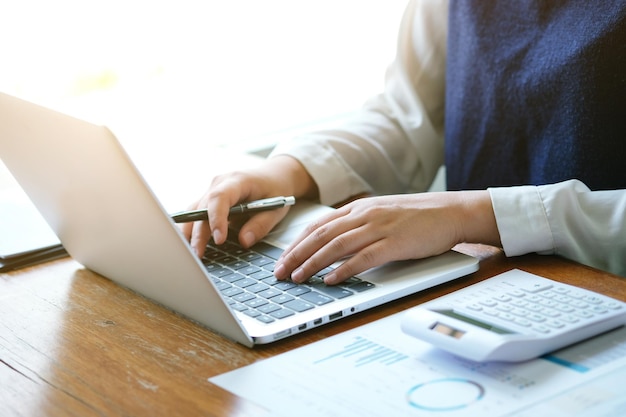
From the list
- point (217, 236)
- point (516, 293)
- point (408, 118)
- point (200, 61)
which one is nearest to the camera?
point (516, 293)

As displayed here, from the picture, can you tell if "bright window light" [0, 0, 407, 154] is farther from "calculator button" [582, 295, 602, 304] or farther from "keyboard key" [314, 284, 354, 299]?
"calculator button" [582, 295, 602, 304]

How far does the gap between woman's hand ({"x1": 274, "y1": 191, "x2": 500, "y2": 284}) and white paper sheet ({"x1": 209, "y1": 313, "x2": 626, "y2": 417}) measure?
14cm

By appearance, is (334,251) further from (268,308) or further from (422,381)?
(422,381)

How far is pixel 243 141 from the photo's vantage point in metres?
1.90

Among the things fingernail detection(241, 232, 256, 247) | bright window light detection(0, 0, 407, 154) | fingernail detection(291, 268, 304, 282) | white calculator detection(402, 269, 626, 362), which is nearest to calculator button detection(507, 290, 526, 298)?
white calculator detection(402, 269, 626, 362)

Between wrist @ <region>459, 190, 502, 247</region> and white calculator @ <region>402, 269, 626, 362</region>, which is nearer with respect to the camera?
white calculator @ <region>402, 269, 626, 362</region>

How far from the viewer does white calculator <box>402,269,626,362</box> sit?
713 millimetres

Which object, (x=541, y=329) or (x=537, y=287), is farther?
(x=537, y=287)

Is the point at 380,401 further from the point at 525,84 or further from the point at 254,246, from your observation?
the point at 525,84

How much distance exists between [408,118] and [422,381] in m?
0.81

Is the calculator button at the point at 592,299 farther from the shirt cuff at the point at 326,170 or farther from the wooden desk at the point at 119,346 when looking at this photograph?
the shirt cuff at the point at 326,170

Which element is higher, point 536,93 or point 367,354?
point 536,93

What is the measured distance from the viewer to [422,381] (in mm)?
712

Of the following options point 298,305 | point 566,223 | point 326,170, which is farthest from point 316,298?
point 326,170
